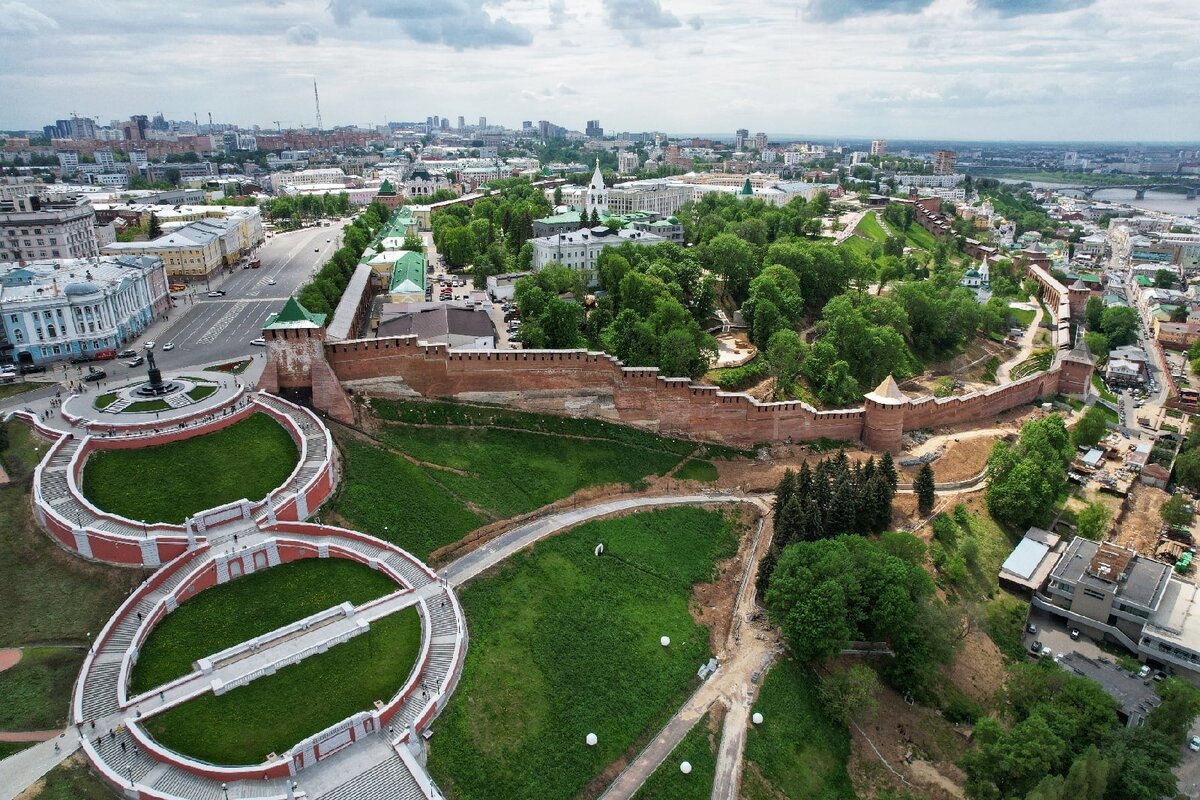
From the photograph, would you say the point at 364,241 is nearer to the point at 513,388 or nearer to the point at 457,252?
the point at 457,252

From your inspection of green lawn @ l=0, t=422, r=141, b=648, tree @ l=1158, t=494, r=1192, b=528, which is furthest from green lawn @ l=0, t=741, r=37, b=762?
tree @ l=1158, t=494, r=1192, b=528

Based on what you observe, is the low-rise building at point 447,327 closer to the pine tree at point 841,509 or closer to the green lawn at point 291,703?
the pine tree at point 841,509

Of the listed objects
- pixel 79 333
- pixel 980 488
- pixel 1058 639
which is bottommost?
pixel 1058 639

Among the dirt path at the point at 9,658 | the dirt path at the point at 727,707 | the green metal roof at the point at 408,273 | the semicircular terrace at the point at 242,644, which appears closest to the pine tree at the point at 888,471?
the dirt path at the point at 727,707

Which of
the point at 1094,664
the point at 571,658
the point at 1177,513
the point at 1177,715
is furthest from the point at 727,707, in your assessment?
the point at 1177,513

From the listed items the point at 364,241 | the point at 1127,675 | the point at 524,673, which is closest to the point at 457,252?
the point at 364,241

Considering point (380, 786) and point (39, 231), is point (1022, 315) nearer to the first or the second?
point (380, 786)
